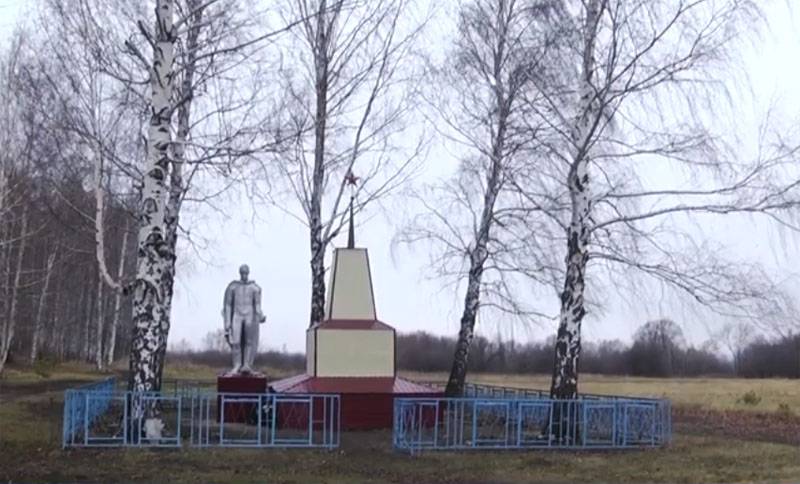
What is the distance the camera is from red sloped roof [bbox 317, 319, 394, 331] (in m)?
21.3

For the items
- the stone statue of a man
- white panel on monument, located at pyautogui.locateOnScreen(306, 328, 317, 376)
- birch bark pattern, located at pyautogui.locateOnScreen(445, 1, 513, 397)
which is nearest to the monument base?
the stone statue of a man

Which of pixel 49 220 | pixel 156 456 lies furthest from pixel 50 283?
pixel 156 456

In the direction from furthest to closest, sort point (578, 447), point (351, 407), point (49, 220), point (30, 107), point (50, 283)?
1. point (50, 283)
2. point (49, 220)
3. point (30, 107)
4. point (351, 407)
5. point (578, 447)

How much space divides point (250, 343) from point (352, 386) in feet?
7.94

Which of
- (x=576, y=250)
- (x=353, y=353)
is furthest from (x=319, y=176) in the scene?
(x=576, y=250)

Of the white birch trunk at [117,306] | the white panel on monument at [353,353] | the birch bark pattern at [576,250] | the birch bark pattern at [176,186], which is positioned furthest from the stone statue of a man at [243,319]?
the white birch trunk at [117,306]

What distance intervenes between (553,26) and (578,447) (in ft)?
22.3

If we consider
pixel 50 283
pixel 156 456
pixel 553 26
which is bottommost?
pixel 156 456

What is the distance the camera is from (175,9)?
18188 mm

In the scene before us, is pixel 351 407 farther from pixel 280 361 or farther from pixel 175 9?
pixel 280 361

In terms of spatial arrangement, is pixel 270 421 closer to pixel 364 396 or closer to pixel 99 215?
pixel 364 396

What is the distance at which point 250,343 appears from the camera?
856 inches

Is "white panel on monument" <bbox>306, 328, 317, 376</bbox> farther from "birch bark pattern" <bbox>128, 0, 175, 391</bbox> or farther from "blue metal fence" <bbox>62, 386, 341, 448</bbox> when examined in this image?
"birch bark pattern" <bbox>128, 0, 175, 391</bbox>

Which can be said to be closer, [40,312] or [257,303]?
[257,303]
